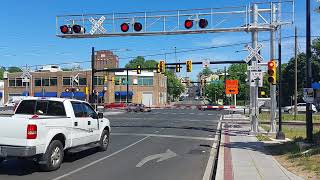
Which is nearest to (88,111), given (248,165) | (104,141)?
(104,141)

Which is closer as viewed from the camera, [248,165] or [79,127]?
[248,165]

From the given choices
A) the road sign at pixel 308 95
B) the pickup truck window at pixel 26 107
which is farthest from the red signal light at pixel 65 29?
the road sign at pixel 308 95

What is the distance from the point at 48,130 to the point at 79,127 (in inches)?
80.5

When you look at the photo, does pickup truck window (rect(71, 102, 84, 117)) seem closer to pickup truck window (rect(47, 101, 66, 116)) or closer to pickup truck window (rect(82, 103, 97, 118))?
pickup truck window (rect(82, 103, 97, 118))

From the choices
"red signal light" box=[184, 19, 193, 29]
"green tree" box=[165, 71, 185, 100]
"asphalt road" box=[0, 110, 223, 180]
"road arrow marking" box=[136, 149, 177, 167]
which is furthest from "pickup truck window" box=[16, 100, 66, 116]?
"green tree" box=[165, 71, 185, 100]

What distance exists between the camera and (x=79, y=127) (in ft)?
47.4

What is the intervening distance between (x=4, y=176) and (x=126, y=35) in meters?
16.4

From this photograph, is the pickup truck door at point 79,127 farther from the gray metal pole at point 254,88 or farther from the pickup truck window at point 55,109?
the gray metal pole at point 254,88

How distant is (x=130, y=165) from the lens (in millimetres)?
13844

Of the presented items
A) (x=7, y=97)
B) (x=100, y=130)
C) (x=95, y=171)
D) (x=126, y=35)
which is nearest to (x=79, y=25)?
(x=126, y=35)

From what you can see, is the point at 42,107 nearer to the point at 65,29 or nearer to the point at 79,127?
the point at 79,127

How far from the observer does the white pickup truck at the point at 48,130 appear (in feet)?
39.0

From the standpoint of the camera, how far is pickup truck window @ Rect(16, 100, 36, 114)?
14398mm

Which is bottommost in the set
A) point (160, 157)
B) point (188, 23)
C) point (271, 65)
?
point (160, 157)
